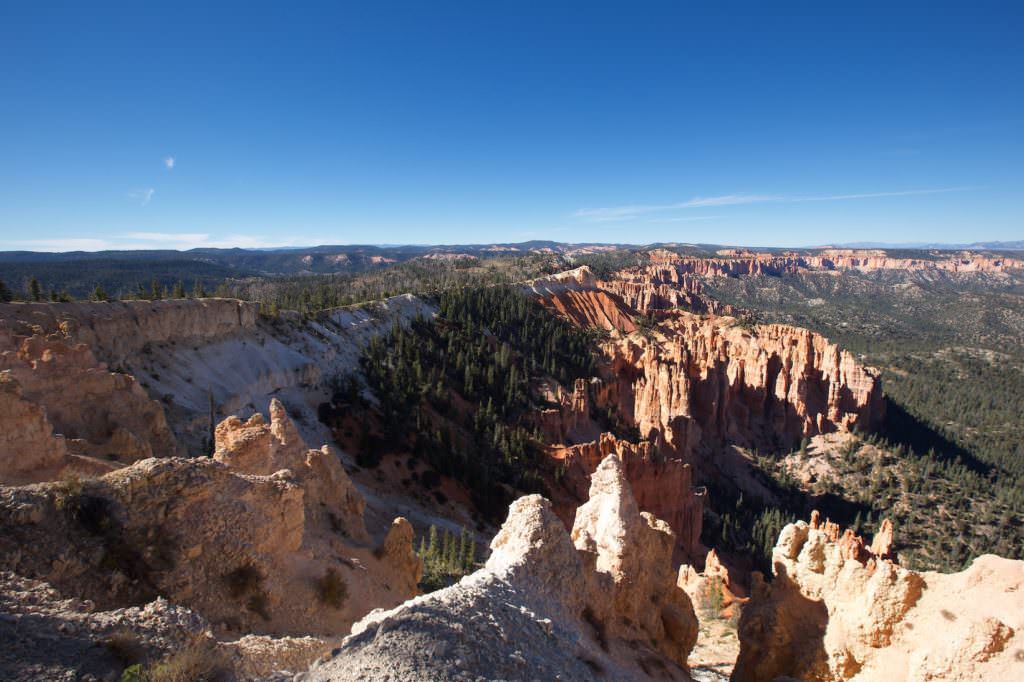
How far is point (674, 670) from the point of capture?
11820 mm

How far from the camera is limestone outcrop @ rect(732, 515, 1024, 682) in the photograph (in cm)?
943

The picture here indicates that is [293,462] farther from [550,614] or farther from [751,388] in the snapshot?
[751,388]

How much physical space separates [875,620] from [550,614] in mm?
7810

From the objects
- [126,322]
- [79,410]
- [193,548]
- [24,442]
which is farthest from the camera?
[126,322]

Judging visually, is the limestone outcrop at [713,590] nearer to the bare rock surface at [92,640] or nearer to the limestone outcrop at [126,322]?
the bare rock surface at [92,640]

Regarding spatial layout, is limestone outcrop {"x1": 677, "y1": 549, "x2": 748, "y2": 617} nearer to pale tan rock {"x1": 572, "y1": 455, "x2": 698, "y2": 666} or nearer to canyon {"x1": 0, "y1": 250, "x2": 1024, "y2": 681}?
canyon {"x1": 0, "y1": 250, "x2": 1024, "y2": 681}

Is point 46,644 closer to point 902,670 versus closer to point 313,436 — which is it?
point 902,670

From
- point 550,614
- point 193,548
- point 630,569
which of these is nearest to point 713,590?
point 630,569

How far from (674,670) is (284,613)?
8.86 meters

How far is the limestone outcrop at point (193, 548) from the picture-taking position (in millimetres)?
8031

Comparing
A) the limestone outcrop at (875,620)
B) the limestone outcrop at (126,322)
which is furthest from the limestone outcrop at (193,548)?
the limestone outcrop at (126,322)

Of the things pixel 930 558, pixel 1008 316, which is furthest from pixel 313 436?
pixel 1008 316

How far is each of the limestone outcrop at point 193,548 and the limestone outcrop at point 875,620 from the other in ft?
34.5

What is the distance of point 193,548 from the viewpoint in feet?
31.7
